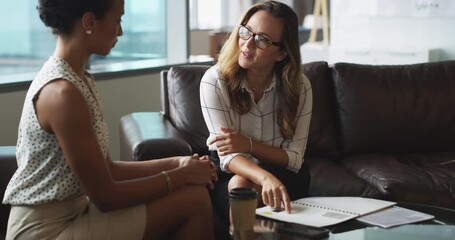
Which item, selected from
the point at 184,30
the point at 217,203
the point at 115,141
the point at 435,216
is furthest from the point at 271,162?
the point at 184,30

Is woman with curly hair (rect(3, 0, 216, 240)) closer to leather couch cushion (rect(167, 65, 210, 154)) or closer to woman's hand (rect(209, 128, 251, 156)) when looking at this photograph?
woman's hand (rect(209, 128, 251, 156))

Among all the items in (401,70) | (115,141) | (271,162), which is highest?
(401,70)

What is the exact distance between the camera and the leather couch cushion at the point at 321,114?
10.3 ft

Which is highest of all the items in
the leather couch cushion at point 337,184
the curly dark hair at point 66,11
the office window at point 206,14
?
the curly dark hair at point 66,11

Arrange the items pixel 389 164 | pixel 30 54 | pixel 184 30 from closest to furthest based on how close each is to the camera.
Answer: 1. pixel 389 164
2. pixel 30 54
3. pixel 184 30

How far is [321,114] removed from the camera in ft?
10.4

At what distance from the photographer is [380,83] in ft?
10.7

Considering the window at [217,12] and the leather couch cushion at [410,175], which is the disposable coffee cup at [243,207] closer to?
the leather couch cushion at [410,175]

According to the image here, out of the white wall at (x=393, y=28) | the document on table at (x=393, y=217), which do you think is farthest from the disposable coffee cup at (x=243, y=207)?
the white wall at (x=393, y=28)

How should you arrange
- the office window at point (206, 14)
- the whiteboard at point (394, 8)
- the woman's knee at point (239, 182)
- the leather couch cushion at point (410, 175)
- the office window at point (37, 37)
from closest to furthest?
the woman's knee at point (239, 182), the leather couch cushion at point (410, 175), the office window at point (37, 37), the whiteboard at point (394, 8), the office window at point (206, 14)

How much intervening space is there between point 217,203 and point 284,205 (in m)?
0.44

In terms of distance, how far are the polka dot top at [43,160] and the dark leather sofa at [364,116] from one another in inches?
42.6

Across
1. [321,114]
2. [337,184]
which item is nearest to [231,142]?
[337,184]

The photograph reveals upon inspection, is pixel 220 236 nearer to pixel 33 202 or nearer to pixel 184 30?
pixel 33 202
